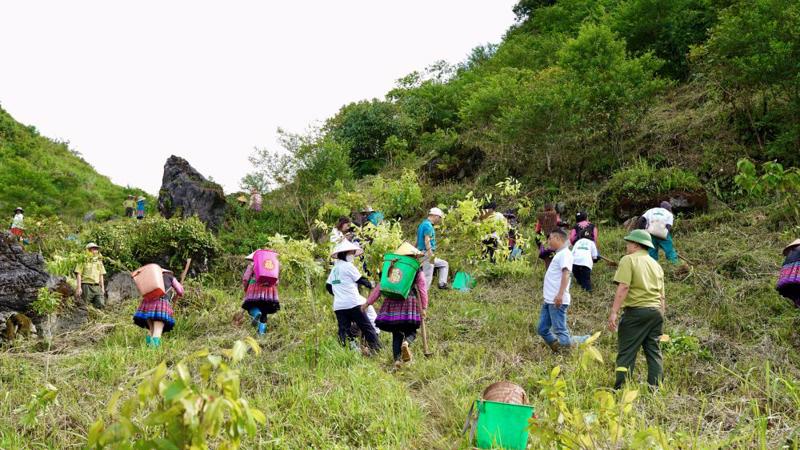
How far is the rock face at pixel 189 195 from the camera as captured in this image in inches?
688

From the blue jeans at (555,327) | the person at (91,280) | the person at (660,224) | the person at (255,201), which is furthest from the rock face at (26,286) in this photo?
the person at (660,224)

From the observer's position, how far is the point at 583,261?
30.1 ft

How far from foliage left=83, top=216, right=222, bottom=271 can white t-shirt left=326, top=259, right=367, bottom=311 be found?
752cm

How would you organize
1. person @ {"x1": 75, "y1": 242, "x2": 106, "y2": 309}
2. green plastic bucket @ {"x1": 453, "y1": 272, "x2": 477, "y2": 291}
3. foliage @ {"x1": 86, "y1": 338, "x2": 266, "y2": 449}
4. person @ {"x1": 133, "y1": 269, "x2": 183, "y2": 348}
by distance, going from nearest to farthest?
foliage @ {"x1": 86, "y1": 338, "x2": 266, "y2": 449}
person @ {"x1": 133, "y1": 269, "x2": 183, "y2": 348}
person @ {"x1": 75, "y1": 242, "x2": 106, "y2": 309}
green plastic bucket @ {"x1": 453, "y1": 272, "x2": 477, "y2": 291}

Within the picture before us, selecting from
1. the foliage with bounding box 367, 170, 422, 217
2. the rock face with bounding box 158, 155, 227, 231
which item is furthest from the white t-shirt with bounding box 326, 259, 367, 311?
the rock face with bounding box 158, 155, 227, 231

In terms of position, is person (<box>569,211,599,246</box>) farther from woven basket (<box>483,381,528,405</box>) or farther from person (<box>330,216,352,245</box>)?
woven basket (<box>483,381,528,405</box>)

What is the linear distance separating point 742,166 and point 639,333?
1.78 m

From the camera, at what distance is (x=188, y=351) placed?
7.57m

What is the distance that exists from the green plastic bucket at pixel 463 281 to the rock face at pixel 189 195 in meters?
9.21

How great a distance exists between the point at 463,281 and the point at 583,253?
2.34 meters

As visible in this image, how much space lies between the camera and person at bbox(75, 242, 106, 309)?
1026 centimetres

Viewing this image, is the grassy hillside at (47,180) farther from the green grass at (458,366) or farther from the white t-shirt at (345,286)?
the white t-shirt at (345,286)

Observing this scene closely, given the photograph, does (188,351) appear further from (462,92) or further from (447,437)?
(462,92)

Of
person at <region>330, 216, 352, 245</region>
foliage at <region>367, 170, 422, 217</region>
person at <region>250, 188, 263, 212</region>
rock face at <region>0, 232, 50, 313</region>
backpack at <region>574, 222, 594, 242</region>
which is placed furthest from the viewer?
person at <region>250, 188, 263, 212</region>
